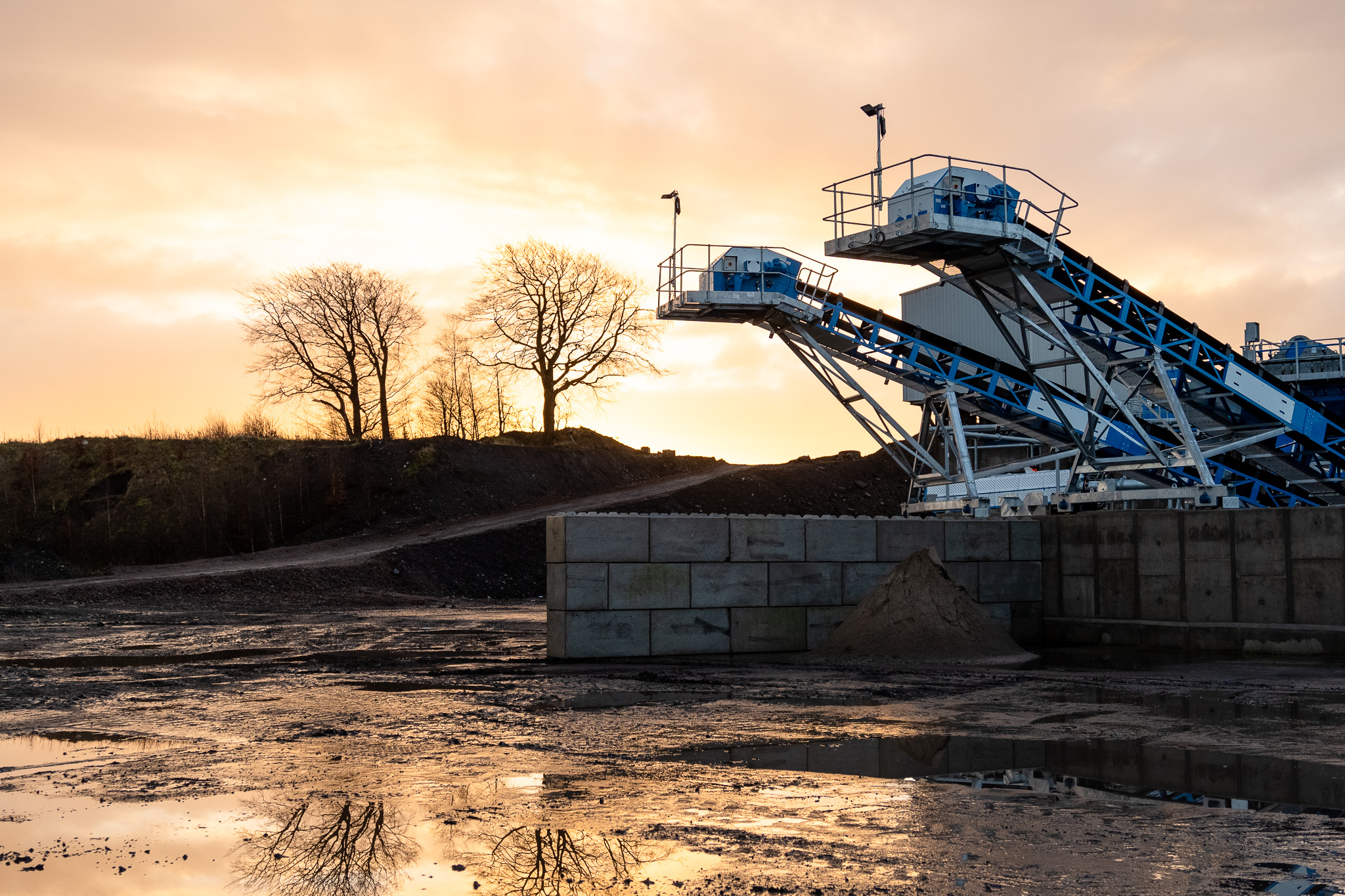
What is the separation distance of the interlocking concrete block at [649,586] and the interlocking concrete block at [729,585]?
5.6 inches

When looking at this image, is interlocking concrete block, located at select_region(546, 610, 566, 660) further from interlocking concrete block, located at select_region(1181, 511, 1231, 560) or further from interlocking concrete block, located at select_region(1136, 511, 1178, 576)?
interlocking concrete block, located at select_region(1181, 511, 1231, 560)

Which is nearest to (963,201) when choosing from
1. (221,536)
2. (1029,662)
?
(1029,662)

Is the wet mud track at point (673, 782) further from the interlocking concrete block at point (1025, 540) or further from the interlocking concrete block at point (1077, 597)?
the interlocking concrete block at point (1025, 540)

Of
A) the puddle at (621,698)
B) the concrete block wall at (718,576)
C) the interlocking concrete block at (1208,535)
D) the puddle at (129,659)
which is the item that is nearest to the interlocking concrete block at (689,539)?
the concrete block wall at (718,576)

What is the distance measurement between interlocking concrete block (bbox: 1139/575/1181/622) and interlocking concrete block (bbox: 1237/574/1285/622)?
84 cm

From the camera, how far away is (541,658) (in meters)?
15.1

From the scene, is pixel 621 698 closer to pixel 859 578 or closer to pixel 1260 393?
A: pixel 859 578

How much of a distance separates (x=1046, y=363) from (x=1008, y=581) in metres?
6.57

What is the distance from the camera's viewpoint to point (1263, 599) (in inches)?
630

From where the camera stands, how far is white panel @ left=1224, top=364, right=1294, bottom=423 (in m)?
22.1

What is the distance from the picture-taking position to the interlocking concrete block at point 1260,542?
15891 millimetres

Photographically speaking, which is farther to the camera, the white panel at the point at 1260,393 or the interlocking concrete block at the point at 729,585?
the white panel at the point at 1260,393

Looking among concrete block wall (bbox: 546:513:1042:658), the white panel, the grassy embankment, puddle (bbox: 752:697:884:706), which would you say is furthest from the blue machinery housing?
the grassy embankment

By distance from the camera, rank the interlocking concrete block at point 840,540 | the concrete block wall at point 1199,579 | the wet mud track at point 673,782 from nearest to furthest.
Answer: the wet mud track at point 673,782
the concrete block wall at point 1199,579
the interlocking concrete block at point 840,540
